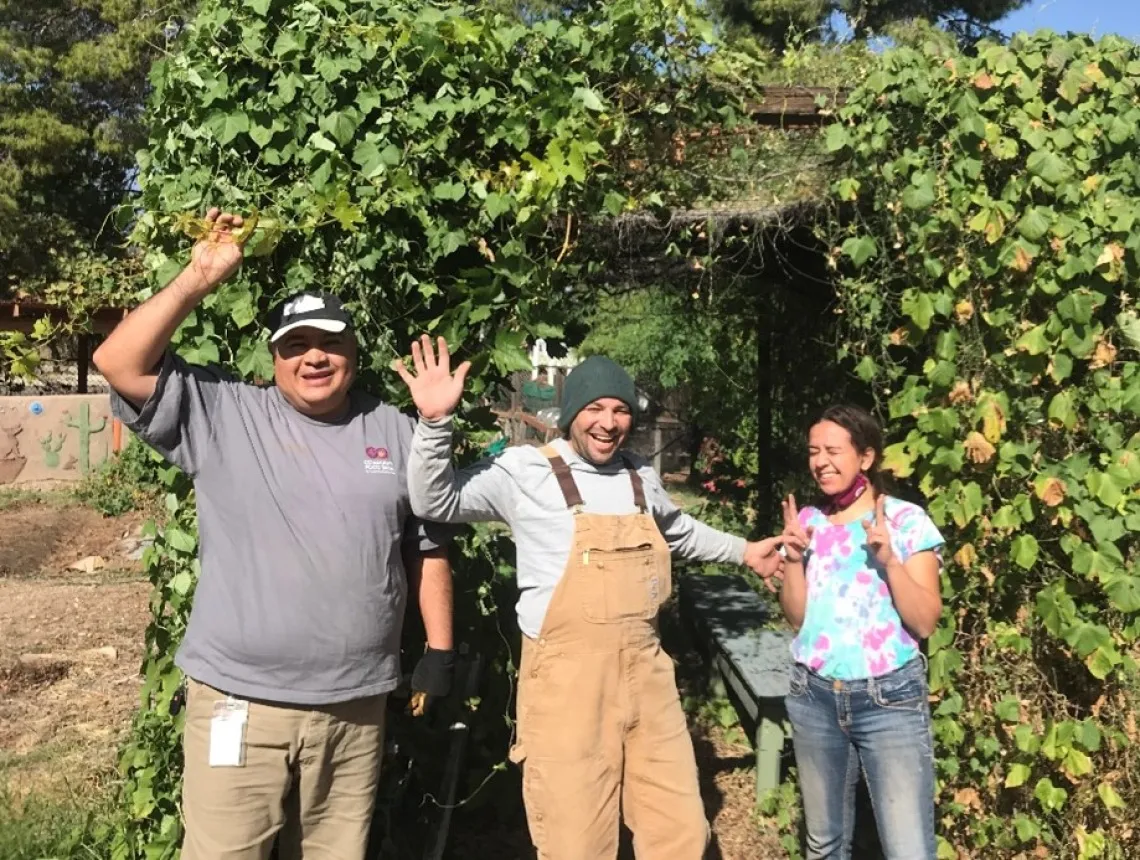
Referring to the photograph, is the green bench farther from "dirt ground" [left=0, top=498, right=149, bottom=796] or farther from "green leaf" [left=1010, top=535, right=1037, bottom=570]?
"dirt ground" [left=0, top=498, right=149, bottom=796]

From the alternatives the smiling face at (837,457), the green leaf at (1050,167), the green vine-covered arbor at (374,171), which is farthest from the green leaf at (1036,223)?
the green vine-covered arbor at (374,171)

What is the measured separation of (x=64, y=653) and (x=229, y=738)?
170 inches

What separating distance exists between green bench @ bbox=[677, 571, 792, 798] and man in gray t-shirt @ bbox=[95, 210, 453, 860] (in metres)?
2.14

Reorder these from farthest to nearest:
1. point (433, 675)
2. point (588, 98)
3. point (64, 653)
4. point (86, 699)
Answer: point (64, 653), point (86, 699), point (588, 98), point (433, 675)

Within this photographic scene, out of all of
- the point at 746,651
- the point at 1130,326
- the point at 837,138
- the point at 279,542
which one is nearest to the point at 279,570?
the point at 279,542

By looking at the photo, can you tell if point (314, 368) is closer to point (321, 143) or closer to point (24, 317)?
point (321, 143)

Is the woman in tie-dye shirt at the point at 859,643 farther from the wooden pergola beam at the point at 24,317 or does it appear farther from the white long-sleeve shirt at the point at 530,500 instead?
the wooden pergola beam at the point at 24,317

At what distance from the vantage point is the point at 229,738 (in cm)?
221

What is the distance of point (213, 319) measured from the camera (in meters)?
2.67

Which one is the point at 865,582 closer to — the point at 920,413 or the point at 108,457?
the point at 920,413

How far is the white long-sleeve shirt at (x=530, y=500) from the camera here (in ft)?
7.76

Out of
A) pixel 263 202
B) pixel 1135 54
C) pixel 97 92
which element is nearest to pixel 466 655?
pixel 263 202

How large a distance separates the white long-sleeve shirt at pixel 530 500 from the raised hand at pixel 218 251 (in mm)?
575

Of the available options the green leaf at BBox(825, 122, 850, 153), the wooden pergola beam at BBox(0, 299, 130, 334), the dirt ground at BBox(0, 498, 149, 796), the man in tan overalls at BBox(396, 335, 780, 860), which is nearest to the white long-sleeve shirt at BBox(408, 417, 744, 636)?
the man in tan overalls at BBox(396, 335, 780, 860)
